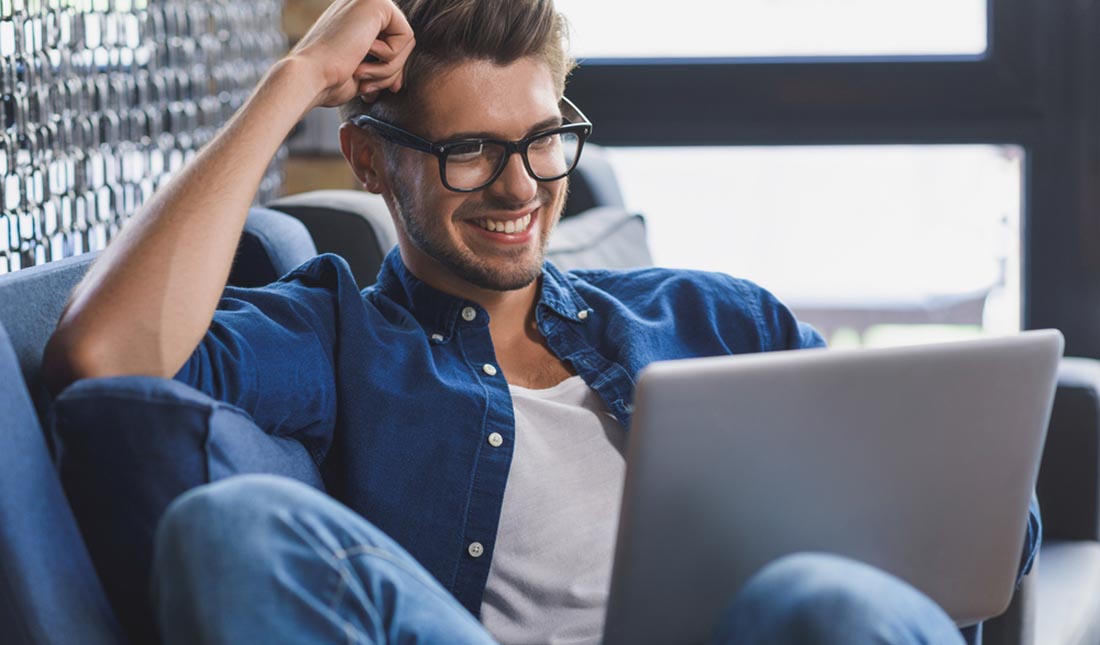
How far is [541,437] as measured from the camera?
1.39 metres

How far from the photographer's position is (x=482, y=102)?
1.42 metres

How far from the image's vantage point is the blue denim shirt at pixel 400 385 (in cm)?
127

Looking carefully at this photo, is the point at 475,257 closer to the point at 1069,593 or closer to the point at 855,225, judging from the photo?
the point at 1069,593

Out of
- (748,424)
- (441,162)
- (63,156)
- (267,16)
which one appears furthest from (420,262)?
(267,16)

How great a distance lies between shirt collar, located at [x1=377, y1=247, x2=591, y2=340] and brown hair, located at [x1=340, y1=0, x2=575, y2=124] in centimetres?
19

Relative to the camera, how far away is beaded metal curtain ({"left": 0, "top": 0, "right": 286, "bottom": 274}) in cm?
149

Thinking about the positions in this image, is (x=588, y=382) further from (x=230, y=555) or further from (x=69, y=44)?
(x=69, y=44)

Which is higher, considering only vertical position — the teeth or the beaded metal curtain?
the beaded metal curtain

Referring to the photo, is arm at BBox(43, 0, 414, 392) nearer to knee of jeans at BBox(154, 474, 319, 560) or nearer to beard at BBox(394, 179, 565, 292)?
beard at BBox(394, 179, 565, 292)

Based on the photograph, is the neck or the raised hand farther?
the neck

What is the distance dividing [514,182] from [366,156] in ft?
0.76

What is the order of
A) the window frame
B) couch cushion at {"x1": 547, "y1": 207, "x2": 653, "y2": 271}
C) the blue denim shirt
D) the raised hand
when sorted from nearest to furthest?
the blue denim shirt → the raised hand → couch cushion at {"x1": 547, "y1": 207, "x2": 653, "y2": 271} → the window frame

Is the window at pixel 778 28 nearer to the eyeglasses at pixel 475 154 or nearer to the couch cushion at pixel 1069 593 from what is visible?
the couch cushion at pixel 1069 593

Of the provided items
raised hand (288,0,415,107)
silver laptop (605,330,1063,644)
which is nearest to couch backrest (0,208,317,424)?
raised hand (288,0,415,107)
